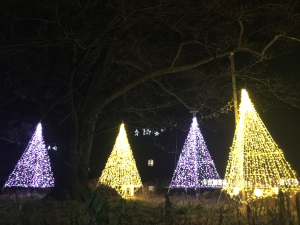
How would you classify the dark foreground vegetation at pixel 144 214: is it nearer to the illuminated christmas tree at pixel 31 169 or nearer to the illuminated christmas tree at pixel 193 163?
the illuminated christmas tree at pixel 31 169

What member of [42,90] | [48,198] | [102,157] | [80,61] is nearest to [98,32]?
[80,61]

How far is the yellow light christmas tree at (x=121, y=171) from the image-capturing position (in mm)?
17875

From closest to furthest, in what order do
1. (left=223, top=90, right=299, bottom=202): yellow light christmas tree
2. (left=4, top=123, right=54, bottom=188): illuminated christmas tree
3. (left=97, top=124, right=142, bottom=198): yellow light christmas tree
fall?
1. (left=223, top=90, right=299, bottom=202): yellow light christmas tree
2. (left=97, top=124, right=142, bottom=198): yellow light christmas tree
3. (left=4, top=123, right=54, bottom=188): illuminated christmas tree

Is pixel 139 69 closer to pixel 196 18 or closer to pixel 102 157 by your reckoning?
pixel 196 18

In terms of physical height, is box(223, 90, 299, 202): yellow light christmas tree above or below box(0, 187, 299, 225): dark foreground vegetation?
above

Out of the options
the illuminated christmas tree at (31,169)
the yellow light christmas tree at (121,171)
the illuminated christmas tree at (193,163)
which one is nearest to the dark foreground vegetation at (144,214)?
the yellow light christmas tree at (121,171)

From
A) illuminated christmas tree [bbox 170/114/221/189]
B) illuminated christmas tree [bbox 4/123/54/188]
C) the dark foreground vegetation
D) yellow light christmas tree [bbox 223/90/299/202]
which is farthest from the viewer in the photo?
illuminated christmas tree [bbox 170/114/221/189]

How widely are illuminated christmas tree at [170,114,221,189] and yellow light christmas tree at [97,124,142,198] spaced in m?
3.81

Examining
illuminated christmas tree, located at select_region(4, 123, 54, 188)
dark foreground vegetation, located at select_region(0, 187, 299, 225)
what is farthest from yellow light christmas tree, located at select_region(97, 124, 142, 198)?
dark foreground vegetation, located at select_region(0, 187, 299, 225)

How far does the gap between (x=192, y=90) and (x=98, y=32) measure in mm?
5720

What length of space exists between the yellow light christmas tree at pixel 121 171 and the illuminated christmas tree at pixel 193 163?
381 centimetres

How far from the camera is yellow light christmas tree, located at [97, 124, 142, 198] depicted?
58.6 feet

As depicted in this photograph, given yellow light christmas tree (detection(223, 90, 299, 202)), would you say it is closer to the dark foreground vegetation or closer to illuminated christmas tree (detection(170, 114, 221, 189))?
the dark foreground vegetation

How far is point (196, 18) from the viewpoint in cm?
1252
